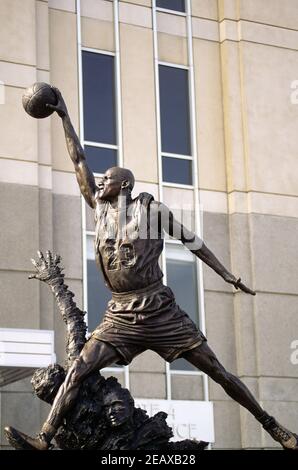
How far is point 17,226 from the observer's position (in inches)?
644

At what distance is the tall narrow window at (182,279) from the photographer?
17.8 m

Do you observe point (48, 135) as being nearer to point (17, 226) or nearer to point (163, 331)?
point (17, 226)

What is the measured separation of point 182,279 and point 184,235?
10042mm

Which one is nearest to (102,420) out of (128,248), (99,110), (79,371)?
(79,371)

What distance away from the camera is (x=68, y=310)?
26.3 feet

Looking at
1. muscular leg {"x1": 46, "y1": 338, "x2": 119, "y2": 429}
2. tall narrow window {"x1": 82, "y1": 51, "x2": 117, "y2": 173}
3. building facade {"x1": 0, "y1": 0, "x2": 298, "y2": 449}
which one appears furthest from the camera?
tall narrow window {"x1": 82, "y1": 51, "x2": 117, "y2": 173}

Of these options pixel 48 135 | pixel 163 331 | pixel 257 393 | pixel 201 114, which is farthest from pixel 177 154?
pixel 163 331

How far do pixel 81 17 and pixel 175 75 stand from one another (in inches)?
83.6

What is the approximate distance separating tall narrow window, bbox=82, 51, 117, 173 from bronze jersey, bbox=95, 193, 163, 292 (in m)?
9.92

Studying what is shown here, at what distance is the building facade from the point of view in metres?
16.7

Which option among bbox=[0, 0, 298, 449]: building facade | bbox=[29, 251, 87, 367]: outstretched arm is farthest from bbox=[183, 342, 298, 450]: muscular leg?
bbox=[0, 0, 298, 449]: building facade

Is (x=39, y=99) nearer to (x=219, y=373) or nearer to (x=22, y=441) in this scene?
(x=219, y=373)

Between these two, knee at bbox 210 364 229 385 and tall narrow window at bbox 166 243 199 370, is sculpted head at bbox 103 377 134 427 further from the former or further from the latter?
tall narrow window at bbox 166 243 199 370

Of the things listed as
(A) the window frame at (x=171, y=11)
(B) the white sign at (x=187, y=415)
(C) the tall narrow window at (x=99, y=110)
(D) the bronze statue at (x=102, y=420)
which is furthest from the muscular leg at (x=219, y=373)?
(A) the window frame at (x=171, y=11)
